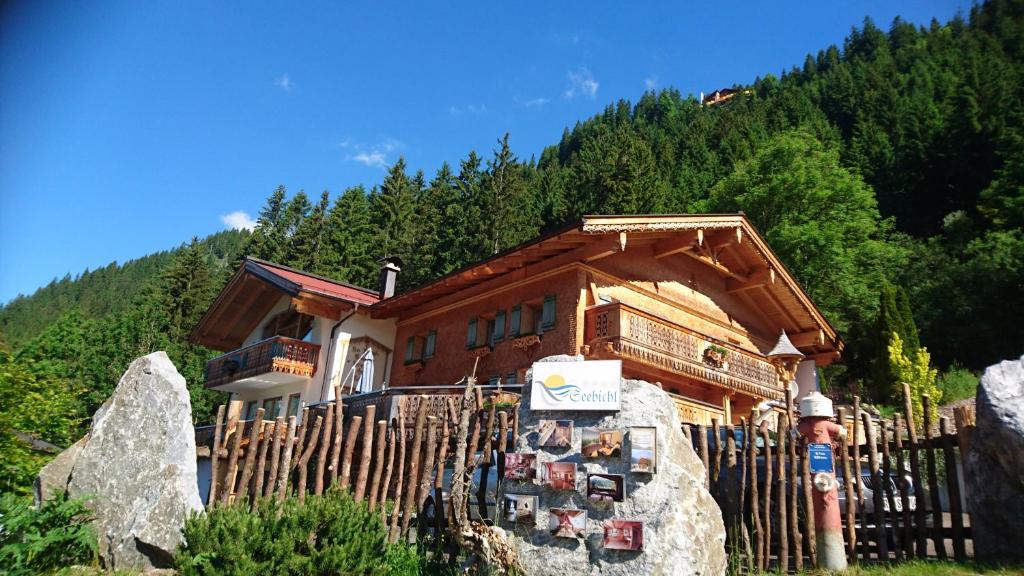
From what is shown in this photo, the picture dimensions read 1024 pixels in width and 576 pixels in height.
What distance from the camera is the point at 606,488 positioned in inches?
284

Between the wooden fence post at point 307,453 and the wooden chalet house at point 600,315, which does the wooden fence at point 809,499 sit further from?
the wooden chalet house at point 600,315

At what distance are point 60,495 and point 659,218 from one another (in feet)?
49.2

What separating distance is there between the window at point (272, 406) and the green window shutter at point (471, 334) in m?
9.19

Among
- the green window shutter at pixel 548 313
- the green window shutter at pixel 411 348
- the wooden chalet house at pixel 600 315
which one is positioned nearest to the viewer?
the wooden chalet house at pixel 600 315

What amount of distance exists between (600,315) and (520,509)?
10.9 m

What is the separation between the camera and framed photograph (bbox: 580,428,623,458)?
24.1ft

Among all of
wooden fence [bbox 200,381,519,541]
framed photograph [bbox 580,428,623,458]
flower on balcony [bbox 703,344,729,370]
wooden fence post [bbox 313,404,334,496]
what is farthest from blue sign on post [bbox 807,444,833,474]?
flower on balcony [bbox 703,344,729,370]

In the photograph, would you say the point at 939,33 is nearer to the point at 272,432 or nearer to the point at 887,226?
the point at 887,226

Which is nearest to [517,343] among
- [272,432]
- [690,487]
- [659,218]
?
[659,218]

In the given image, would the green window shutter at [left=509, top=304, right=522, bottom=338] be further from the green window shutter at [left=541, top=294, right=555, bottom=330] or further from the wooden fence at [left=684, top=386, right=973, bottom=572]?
the wooden fence at [left=684, top=386, right=973, bottom=572]

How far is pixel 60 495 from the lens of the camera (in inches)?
332

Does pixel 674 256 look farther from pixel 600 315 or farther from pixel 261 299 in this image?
pixel 261 299

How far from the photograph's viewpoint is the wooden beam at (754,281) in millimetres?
23297

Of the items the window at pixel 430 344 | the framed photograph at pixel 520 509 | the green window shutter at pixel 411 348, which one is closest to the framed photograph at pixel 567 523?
the framed photograph at pixel 520 509
